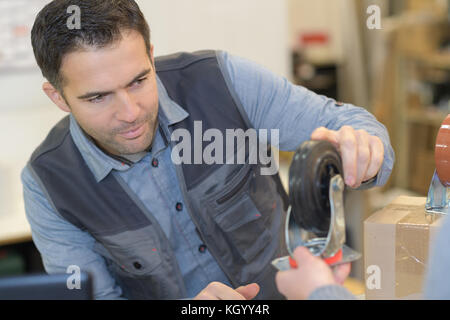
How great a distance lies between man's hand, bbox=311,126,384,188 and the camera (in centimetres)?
88

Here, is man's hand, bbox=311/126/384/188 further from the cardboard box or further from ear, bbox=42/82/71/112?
ear, bbox=42/82/71/112

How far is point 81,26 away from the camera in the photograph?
105 centimetres

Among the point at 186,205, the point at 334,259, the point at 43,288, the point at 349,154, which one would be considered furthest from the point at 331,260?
the point at 186,205

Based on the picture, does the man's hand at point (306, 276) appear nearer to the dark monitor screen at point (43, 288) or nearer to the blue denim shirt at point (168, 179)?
the dark monitor screen at point (43, 288)

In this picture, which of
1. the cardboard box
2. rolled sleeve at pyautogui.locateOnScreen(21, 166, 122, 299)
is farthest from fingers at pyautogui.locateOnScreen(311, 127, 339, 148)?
rolled sleeve at pyautogui.locateOnScreen(21, 166, 122, 299)

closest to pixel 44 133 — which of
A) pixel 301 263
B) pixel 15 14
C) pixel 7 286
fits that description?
pixel 15 14

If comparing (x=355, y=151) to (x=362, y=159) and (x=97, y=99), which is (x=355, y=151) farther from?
(x=97, y=99)

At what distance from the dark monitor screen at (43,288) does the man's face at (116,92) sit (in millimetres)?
395

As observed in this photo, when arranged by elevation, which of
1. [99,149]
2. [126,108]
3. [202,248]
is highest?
[126,108]

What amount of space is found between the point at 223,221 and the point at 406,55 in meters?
2.59

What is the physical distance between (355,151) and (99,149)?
0.59 m

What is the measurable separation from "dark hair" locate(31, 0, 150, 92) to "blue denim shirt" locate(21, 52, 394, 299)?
0.68 feet

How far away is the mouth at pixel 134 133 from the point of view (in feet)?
3.74
